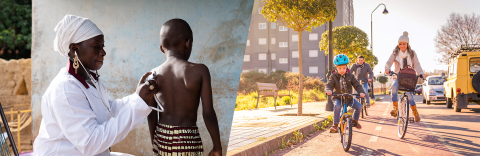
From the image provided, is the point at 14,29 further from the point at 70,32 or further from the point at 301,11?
the point at 70,32

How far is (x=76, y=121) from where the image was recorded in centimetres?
154

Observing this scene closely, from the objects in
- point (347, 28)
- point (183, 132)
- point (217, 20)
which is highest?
point (347, 28)

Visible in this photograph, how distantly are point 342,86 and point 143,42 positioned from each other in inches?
127

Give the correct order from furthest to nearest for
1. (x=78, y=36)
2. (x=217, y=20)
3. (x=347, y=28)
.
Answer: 1. (x=347, y=28)
2. (x=217, y=20)
3. (x=78, y=36)

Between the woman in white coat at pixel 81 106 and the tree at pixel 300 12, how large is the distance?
24.6ft

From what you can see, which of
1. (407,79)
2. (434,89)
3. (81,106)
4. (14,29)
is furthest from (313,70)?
(81,106)

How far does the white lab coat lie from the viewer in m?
1.54

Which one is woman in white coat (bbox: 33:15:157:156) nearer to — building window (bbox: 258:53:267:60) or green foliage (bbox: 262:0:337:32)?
green foliage (bbox: 262:0:337:32)

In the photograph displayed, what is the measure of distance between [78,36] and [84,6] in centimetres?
370

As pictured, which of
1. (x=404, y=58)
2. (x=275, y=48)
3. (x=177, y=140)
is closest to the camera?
(x=177, y=140)

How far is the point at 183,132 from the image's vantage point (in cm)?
207

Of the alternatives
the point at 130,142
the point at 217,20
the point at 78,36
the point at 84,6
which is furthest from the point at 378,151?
the point at 84,6

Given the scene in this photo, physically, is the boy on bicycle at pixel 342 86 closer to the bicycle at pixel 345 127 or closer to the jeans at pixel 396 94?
the bicycle at pixel 345 127

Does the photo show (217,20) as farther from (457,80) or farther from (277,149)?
(457,80)
